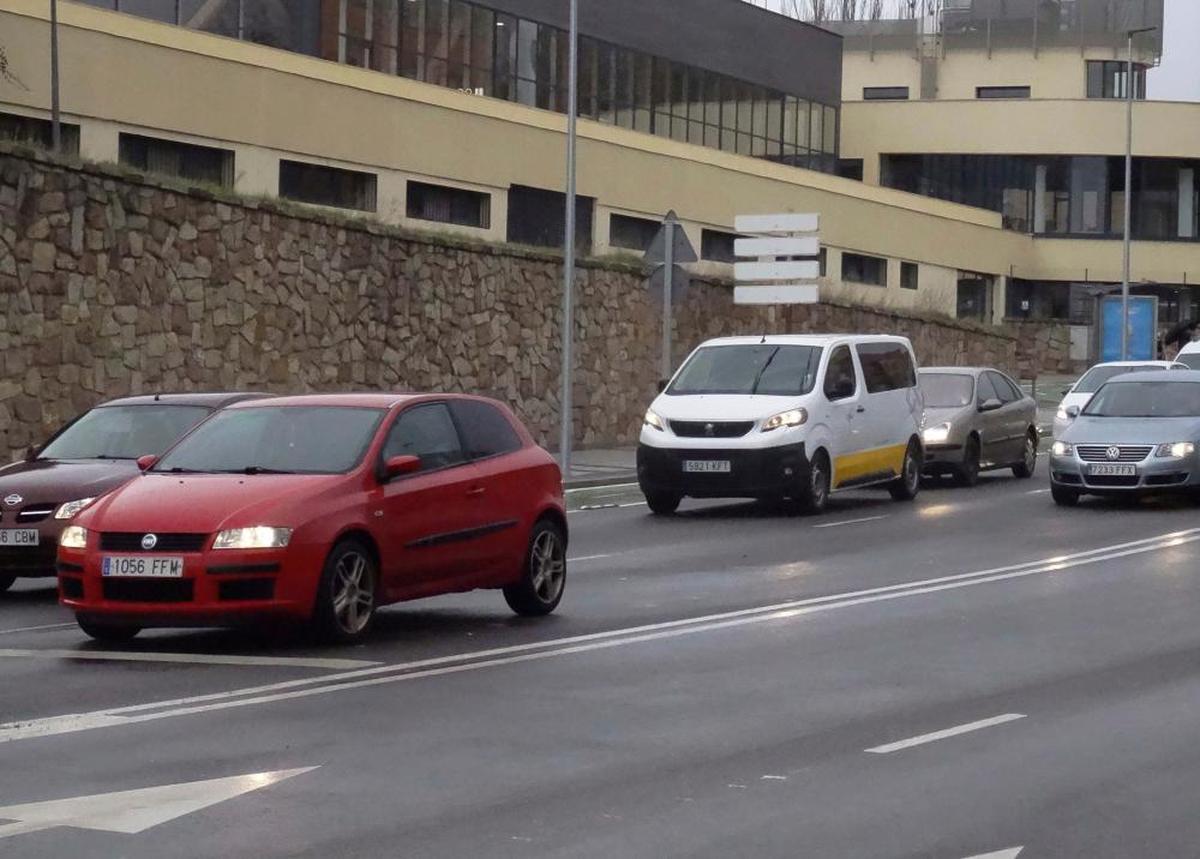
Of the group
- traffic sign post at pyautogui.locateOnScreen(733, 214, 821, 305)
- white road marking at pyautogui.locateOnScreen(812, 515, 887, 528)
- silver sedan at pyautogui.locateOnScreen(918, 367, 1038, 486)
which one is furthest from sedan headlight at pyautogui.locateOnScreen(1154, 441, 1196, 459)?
traffic sign post at pyautogui.locateOnScreen(733, 214, 821, 305)

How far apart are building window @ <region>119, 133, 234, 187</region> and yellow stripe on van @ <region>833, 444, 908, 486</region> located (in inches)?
506

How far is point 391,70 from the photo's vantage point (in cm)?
4309

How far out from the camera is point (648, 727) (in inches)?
378

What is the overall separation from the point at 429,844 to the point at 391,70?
37106 mm

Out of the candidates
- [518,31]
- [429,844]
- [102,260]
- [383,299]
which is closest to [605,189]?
[518,31]

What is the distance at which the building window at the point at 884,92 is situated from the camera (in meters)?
84.7

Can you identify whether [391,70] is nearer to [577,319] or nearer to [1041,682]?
[577,319]

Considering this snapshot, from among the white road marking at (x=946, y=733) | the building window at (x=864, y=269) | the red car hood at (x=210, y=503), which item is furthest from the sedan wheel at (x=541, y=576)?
the building window at (x=864, y=269)

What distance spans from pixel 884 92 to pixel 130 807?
3140 inches

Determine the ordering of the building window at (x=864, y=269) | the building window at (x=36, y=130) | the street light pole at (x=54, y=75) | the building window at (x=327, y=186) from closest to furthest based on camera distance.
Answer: the street light pole at (x=54, y=75)
the building window at (x=36, y=130)
the building window at (x=327, y=186)
the building window at (x=864, y=269)

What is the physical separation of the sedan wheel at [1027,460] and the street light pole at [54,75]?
542 inches

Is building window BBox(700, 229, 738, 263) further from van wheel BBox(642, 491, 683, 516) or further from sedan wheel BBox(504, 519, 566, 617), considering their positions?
sedan wheel BBox(504, 519, 566, 617)

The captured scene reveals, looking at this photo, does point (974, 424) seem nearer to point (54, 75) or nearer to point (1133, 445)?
point (1133, 445)

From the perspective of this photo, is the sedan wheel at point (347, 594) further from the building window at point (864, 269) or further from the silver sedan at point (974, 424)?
the building window at point (864, 269)
